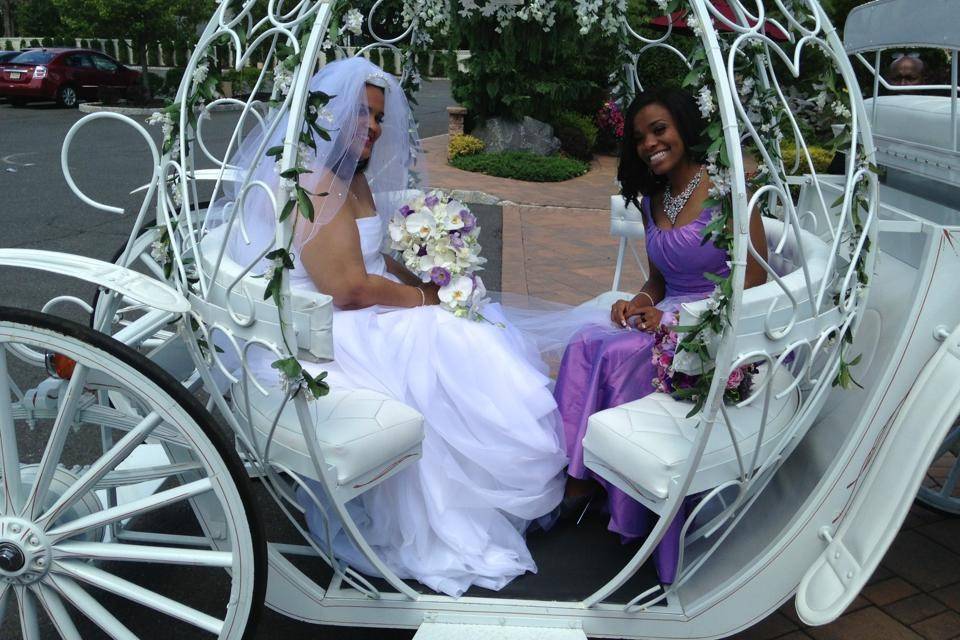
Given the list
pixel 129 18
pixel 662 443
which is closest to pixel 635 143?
pixel 662 443

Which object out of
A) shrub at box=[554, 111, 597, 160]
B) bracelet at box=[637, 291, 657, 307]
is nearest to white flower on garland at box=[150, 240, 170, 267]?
bracelet at box=[637, 291, 657, 307]

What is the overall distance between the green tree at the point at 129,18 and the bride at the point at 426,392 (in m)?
15.2

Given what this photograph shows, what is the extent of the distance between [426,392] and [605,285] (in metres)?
3.54

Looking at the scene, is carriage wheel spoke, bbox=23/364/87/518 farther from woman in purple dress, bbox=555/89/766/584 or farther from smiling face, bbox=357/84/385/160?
woman in purple dress, bbox=555/89/766/584

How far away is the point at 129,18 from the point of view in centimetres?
1627

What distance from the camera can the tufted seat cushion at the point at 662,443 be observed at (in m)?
1.90

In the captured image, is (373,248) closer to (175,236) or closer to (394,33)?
(175,236)

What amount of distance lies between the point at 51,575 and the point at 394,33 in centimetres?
227

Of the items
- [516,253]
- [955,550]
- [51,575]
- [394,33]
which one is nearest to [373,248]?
[394,33]

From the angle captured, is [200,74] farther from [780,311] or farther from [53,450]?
[780,311]

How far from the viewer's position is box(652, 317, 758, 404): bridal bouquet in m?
2.05

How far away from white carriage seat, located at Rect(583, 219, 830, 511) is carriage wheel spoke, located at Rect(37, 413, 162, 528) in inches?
41.4

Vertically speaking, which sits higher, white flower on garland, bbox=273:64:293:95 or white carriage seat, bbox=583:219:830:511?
white flower on garland, bbox=273:64:293:95

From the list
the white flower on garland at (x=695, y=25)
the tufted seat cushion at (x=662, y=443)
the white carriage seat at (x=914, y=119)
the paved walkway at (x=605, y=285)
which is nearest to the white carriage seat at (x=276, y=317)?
the tufted seat cushion at (x=662, y=443)
